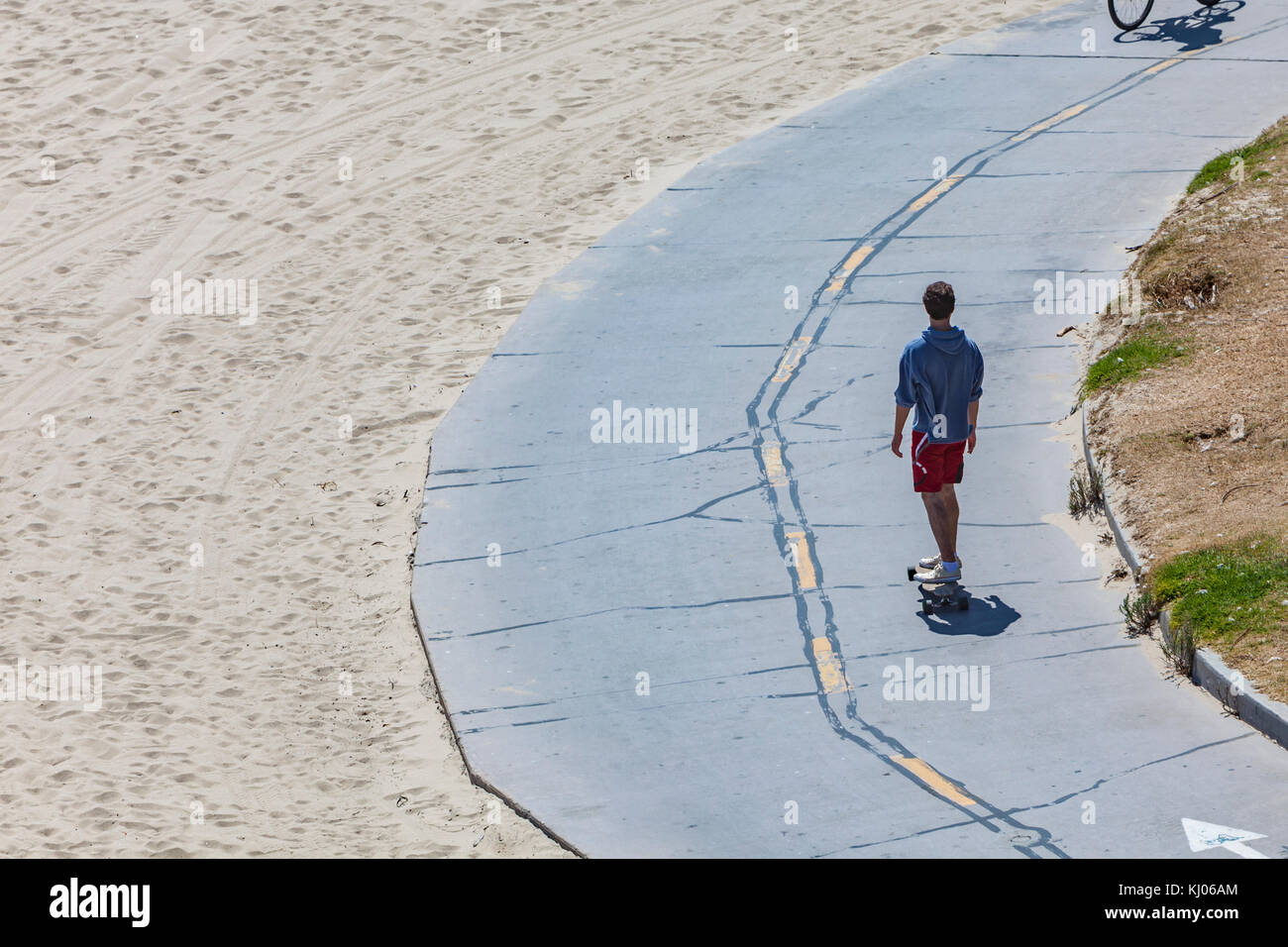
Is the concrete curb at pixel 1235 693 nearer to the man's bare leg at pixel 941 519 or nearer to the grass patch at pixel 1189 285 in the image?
the man's bare leg at pixel 941 519

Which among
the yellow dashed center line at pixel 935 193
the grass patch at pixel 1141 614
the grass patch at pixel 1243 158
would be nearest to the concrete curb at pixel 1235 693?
the grass patch at pixel 1141 614

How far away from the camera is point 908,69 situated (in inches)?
740

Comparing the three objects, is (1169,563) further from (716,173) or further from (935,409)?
(716,173)

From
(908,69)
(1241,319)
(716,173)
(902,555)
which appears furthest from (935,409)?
(908,69)

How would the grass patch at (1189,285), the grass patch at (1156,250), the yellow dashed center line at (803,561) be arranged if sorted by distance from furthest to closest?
the grass patch at (1156,250) → the grass patch at (1189,285) → the yellow dashed center line at (803,561)

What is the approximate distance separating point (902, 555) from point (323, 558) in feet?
14.4

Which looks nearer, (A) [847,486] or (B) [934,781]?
(B) [934,781]

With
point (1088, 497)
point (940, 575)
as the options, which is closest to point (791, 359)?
point (1088, 497)

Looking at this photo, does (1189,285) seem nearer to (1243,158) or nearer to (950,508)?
(1243,158)

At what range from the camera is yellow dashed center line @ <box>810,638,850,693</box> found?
8469 millimetres

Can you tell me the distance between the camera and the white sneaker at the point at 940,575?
891 centimetres

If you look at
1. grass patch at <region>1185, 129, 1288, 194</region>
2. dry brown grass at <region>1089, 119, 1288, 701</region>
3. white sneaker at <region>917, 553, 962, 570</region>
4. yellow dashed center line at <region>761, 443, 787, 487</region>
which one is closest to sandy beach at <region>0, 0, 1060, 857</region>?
yellow dashed center line at <region>761, 443, 787, 487</region>

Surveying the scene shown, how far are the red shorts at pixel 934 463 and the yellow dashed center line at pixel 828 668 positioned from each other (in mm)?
1113
